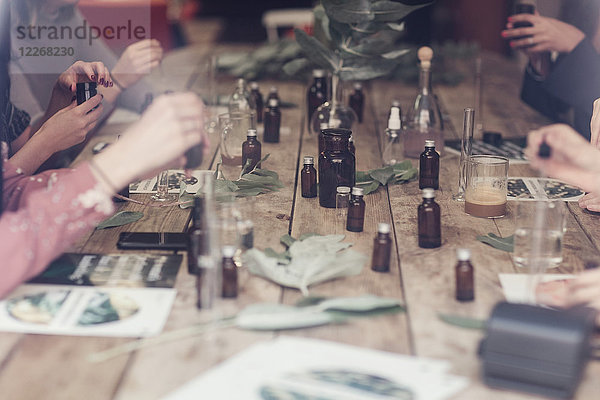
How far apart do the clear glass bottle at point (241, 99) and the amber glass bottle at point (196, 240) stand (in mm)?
1083

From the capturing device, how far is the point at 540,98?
110 inches

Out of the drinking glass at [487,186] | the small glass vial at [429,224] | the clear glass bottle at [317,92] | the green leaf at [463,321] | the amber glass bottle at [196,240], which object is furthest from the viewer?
the clear glass bottle at [317,92]

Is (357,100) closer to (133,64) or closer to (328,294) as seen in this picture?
(133,64)

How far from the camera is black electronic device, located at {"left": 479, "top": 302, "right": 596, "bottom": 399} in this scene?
104cm

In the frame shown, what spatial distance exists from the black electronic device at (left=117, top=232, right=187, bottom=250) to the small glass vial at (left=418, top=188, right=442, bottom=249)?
0.49 meters

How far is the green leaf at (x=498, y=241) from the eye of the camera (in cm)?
158

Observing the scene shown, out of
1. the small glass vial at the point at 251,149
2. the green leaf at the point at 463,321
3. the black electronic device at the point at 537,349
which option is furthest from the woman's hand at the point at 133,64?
the black electronic device at the point at 537,349

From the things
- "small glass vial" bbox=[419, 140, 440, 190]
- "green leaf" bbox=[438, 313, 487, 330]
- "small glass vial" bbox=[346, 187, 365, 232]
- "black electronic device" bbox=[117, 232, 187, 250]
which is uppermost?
"small glass vial" bbox=[419, 140, 440, 190]

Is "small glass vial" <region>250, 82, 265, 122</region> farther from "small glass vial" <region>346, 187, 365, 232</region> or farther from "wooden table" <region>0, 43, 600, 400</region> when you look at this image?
"small glass vial" <region>346, 187, 365, 232</region>

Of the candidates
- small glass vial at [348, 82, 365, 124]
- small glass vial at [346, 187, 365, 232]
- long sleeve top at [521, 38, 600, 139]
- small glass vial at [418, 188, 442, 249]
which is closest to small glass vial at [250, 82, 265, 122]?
small glass vial at [348, 82, 365, 124]

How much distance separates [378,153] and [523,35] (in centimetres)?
69

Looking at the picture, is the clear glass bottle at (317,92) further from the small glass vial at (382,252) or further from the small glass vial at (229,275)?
the small glass vial at (229,275)

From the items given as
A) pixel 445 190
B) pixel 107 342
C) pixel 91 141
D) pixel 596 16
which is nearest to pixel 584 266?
pixel 445 190

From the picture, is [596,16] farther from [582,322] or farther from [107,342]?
[107,342]
